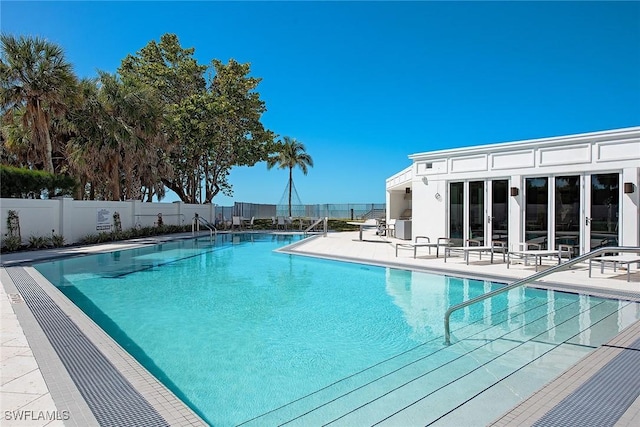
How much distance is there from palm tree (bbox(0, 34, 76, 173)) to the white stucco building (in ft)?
42.2

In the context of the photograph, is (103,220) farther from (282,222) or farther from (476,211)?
(476,211)

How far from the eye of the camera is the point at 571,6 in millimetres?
11883

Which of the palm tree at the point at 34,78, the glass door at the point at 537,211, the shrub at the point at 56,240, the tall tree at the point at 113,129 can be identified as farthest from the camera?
the tall tree at the point at 113,129

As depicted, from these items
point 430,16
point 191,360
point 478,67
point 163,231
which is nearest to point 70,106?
point 163,231

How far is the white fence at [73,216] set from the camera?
513 inches

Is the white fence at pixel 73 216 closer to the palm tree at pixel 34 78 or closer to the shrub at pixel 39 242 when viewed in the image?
the shrub at pixel 39 242

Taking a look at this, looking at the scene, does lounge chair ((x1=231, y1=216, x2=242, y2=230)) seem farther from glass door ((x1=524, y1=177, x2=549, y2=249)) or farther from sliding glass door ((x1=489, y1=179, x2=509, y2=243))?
glass door ((x1=524, y1=177, x2=549, y2=249))

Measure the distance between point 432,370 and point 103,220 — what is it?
642 inches

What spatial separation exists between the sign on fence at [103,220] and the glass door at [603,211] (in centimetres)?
1687

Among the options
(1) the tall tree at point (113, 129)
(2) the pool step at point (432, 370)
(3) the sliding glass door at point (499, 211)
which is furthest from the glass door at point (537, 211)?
(1) the tall tree at point (113, 129)

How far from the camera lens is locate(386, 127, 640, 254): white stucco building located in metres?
8.88

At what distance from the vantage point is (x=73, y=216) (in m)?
15.0

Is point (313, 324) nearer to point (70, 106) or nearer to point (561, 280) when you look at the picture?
point (561, 280)

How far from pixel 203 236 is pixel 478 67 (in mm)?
15289
